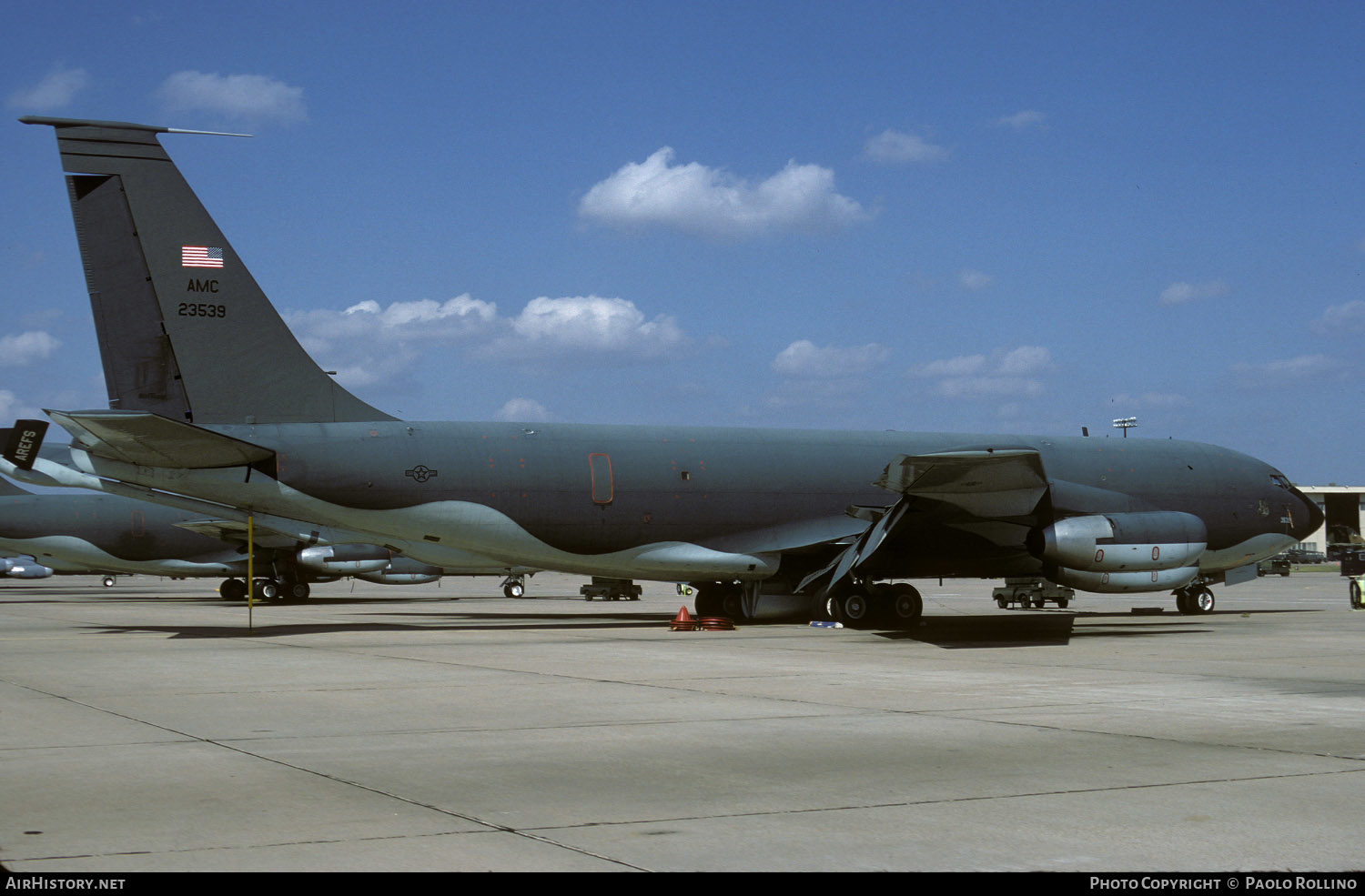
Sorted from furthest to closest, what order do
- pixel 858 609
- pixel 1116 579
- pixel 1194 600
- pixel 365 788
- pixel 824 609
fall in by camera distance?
pixel 1194 600 → pixel 824 609 → pixel 858 609 → pixel 1116 579 → pixel 365 788

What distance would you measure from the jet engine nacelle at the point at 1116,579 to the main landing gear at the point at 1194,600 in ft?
20.6

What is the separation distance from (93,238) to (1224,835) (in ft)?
59.2

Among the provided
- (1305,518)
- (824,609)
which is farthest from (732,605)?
(1305,518)

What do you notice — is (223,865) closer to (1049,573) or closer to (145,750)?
(145,750)

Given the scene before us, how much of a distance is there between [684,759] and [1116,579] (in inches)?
560

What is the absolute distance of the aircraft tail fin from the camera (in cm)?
1869

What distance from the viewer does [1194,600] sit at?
26375mm

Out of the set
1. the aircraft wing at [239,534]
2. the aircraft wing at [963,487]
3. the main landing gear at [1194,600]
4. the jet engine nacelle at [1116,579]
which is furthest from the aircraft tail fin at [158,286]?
the main landing gear at [1194,600]

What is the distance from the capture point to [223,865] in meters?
5.05

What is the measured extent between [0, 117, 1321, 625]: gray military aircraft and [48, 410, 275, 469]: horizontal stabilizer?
41 mm

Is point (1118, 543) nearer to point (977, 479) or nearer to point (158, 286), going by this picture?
point (977, 479)

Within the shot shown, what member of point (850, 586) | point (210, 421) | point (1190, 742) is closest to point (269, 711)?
point (1190, 742)

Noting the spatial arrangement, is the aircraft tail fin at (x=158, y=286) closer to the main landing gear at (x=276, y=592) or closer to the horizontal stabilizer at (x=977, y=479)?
the horizontal stabilizer at (x=977, y=479)

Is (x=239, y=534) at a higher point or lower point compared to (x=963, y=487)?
lower
